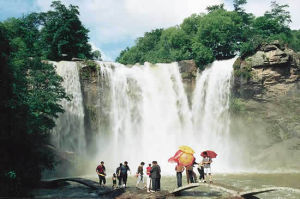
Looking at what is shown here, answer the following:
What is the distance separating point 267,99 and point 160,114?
34.8ft

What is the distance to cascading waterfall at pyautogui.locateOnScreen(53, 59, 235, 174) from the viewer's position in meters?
31.0

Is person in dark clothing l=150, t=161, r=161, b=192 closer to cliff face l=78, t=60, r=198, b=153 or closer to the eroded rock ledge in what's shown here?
cliff face l=78, t=60, r=198, b=153

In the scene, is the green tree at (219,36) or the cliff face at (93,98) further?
the green tree at (219,36)

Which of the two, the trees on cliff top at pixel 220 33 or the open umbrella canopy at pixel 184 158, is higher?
the trees on cliff top at pixel 220 33

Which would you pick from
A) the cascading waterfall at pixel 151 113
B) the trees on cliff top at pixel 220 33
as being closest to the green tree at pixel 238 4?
the trees on cliff top at pixel 220 33

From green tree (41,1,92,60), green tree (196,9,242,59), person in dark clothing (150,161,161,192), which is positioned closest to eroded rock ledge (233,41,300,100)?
green tree (196,9,242,59)

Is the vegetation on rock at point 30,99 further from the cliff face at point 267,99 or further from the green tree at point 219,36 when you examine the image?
the cliff face at point 267,99

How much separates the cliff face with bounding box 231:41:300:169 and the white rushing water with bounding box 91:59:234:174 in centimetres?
155

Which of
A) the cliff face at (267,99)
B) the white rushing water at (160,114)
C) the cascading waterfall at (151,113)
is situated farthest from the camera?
the white rushing water at (160,114)

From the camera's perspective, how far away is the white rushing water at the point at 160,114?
32.0m

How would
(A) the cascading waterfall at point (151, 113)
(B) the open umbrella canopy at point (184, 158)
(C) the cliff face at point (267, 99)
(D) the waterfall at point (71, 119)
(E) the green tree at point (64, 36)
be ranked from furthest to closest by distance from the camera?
(E) the green tree at point (64, 36), (C) the cliff face at point (267, 99), (A) the cascading waterfall at point (151, 113), (D) the waterfall at point (71, 119), (B) the open umbrella canopy at point (184, 158)

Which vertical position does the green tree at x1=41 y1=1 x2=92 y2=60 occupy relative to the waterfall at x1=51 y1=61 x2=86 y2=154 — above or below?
above

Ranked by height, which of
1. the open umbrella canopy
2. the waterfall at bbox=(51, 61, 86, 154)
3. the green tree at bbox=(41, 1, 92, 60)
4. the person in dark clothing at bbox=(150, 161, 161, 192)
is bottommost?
the person in dark clothing at bbox=(150, 161, 161, 192)

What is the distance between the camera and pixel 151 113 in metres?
33.7
